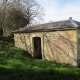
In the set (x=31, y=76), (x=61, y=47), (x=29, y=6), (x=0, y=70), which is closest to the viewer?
(x=31, y=76)

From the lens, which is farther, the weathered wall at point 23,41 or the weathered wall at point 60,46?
the weathered wall at point 23,41

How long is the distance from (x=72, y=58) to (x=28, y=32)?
20.9 feet

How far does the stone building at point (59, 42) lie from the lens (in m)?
12.1

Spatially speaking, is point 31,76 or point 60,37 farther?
point 60,37

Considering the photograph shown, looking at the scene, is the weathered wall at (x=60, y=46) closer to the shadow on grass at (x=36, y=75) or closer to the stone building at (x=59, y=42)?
the stone building at (x=59, y=42)

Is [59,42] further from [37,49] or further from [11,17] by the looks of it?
[11,17]

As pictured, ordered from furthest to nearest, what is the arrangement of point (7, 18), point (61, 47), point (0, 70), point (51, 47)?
point (7, 18) → point (51, 47) → point (61, 47) → point (0, 70)

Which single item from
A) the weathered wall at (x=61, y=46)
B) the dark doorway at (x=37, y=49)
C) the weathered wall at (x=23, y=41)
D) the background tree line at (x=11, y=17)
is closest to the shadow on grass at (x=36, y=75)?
the weathered wall at (x=61, y=46)

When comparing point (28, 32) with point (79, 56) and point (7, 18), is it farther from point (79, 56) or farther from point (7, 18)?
point (7, 18)

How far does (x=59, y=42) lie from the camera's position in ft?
43.5

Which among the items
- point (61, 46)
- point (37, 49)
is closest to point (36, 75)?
point (61, 46)

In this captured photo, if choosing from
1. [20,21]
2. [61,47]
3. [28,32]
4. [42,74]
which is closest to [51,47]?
[61,47]

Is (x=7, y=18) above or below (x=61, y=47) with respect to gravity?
above

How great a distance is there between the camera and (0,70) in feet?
32.3
